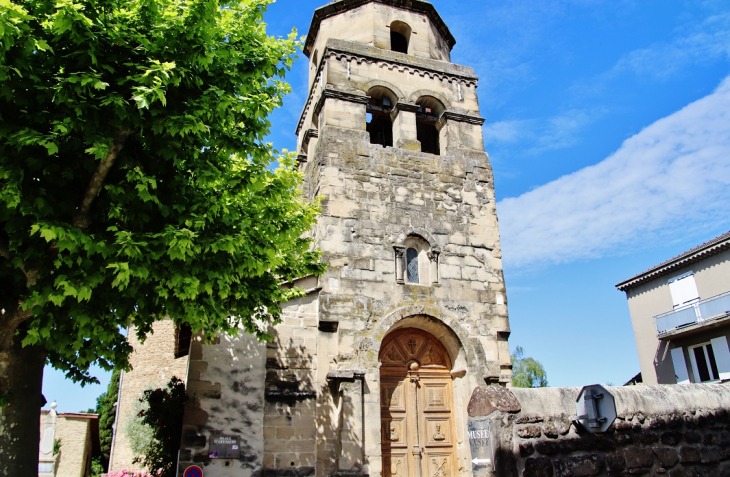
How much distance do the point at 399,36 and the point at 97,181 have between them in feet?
38.1

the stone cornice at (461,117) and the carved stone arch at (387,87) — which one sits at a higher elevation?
the carved stone arch at (387,87)

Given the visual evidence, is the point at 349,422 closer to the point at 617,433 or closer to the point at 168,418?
the point at 168,418

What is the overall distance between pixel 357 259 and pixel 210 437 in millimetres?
4372

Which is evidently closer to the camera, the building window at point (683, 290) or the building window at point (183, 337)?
the building window at point (183, 337)

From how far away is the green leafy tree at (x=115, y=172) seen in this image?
18.5ft

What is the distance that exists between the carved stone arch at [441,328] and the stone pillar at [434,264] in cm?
71

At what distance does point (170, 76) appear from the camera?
5.93 metres

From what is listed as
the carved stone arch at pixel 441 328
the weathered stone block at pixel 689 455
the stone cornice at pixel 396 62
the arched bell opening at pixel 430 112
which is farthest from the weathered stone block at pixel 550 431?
the arched bell opening at pixel 430 112

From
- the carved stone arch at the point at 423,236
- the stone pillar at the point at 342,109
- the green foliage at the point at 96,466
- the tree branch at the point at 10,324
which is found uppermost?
the stone pillar at the point at 342,109

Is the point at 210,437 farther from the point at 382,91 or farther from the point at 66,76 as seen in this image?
the point at 382,91

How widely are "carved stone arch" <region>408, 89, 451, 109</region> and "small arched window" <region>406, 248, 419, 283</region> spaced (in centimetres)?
400

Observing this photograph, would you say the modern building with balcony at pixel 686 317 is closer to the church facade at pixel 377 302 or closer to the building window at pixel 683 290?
the building window at pixel 683 290

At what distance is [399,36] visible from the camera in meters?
15.8

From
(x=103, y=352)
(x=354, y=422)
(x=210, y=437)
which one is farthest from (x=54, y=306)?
(x=354, y=422)
